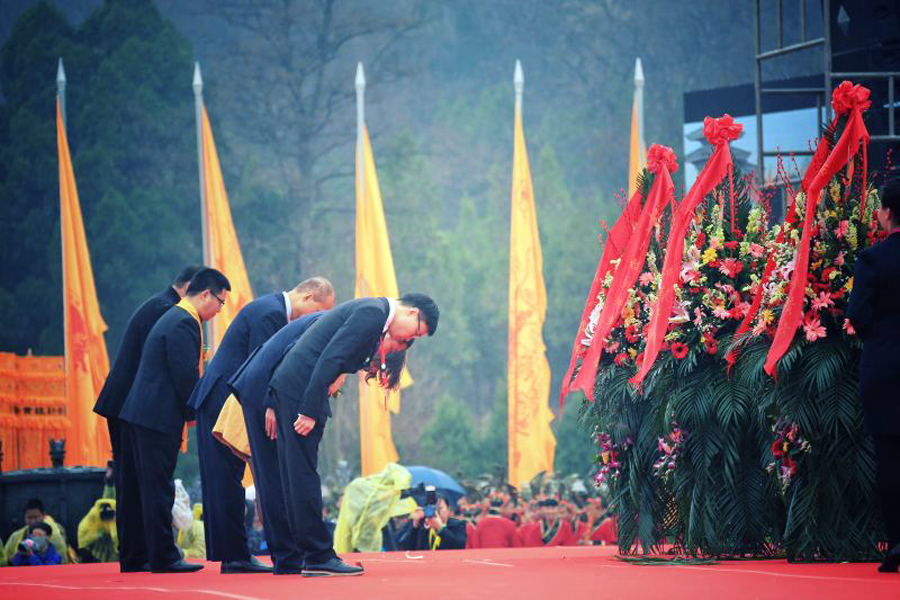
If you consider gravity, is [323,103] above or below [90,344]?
above

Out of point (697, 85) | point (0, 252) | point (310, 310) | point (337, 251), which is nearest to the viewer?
point (310, 310)

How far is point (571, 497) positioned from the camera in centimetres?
1488

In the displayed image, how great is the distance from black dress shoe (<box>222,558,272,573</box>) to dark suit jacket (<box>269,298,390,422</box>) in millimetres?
928

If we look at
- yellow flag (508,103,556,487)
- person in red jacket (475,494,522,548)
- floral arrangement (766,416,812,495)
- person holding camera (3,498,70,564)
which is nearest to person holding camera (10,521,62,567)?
person holding camera (3,498,70,564)

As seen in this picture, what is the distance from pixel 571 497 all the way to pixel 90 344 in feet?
23.7

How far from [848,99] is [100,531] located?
602 cm

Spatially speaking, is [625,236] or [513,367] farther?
[513,367]

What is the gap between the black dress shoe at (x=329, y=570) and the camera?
5.60 meters

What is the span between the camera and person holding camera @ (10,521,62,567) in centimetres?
871

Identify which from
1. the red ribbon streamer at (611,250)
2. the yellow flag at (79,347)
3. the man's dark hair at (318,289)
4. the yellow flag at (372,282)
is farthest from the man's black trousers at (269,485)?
the yellow flag at (79,347)

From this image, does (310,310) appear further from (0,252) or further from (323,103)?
(323,103)

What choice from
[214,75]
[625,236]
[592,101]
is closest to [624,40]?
[592,101]

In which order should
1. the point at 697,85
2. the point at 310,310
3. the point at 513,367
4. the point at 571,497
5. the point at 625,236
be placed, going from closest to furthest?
the point at 310,310 → the point at 625,236 → the point at 571,497 → the point at 513,367 → the point at 697,85

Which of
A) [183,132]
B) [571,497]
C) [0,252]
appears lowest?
[571,497]
